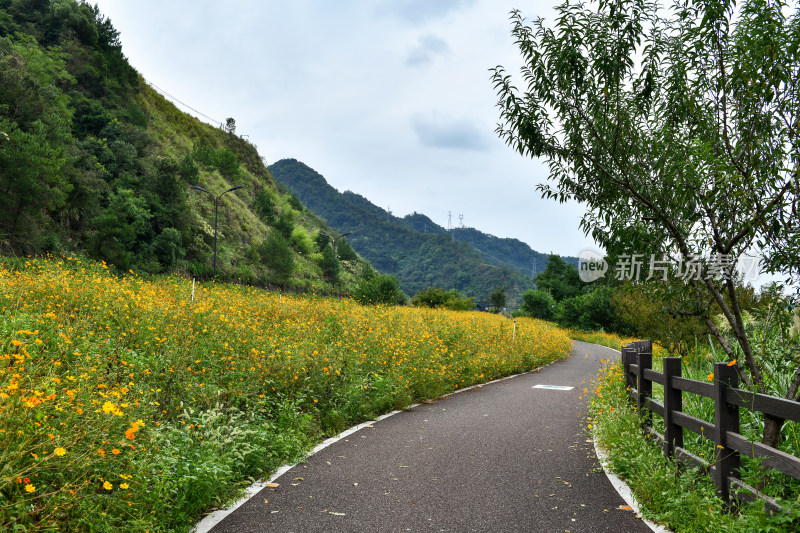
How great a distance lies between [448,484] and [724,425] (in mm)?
2591

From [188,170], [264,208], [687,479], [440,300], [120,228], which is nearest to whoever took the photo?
[687,479]

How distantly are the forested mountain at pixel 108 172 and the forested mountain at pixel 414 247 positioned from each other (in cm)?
4008

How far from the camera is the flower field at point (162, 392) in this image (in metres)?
3.14

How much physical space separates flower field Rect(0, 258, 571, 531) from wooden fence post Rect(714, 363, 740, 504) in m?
4.08

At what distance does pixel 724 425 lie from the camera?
12.5ft

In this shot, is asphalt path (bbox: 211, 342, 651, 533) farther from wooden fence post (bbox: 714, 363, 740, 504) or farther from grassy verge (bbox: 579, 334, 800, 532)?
wooden fence post (bbox: 714, 363, 740, 504)

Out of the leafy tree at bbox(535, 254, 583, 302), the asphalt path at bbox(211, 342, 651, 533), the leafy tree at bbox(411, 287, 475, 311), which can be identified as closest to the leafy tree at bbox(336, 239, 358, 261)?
the leafy tree at bbox(535, 254, 583, 302)

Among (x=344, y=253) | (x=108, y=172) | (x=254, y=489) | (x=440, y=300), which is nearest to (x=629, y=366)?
(x=254, y=489)

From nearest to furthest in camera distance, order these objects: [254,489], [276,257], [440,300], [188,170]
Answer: [254,489] → [440,300] → [188,170] → [276,257]

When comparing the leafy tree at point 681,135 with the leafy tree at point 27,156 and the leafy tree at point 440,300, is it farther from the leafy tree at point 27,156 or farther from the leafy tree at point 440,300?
the leafy tree at point 440,300

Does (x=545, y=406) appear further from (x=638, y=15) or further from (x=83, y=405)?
(x=83, y=405)

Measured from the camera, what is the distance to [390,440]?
6.58 m

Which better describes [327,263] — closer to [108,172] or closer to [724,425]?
[108,172]

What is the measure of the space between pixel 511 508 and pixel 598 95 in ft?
14.0
